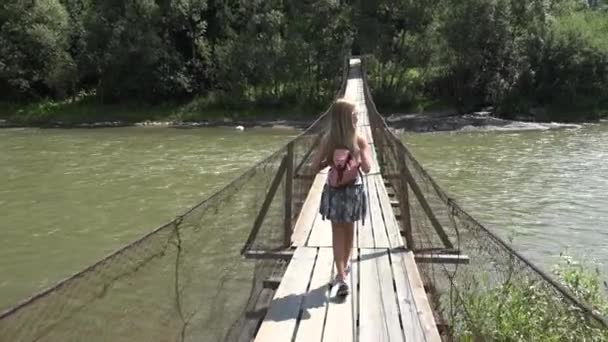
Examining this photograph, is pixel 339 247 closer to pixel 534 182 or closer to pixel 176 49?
pixel 534 182

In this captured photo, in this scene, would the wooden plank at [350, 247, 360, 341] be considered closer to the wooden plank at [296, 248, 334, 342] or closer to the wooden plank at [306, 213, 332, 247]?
the wooden plank at [296, 248, 334, 342]

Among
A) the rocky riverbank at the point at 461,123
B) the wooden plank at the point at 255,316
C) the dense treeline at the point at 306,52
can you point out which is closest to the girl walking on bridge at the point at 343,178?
the wooden plank at the point at 255,316

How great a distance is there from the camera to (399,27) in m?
26.5

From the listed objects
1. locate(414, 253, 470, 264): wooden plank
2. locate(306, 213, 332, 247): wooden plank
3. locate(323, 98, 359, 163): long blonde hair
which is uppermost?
locate(323, 98, 359, 163): long blonde hair

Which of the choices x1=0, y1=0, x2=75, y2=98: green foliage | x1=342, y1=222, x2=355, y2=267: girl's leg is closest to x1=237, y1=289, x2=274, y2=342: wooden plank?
x1=342, y1=222, x2=355, y2=267: girl's leg

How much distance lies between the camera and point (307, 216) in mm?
5496

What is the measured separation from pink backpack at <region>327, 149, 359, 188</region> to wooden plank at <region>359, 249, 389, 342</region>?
64cm

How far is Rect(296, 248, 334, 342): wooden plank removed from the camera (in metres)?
3.26

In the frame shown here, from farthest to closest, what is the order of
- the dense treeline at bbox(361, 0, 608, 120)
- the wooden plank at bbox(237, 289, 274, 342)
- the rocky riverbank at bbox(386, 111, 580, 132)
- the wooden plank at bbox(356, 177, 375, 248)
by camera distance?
the dense treeline at bbox(361, 0, 608, 120), the rocky riverbank at bbox(386, 111, 580, 132), the wooden plank at bbox(356, 177, 375, 248), the wooden plank at bbox(237, 289, 274, 342)

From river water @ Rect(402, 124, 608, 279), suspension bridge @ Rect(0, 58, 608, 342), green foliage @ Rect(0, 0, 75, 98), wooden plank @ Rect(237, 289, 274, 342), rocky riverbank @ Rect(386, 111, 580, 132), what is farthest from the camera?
green foliage @ Rect(0, 0, 75, 98)

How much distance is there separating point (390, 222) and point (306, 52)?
21738 mm

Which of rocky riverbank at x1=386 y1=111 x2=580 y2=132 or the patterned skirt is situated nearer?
the patterned skirt

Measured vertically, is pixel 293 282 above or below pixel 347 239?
below

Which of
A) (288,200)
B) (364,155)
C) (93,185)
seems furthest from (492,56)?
(364,155)
